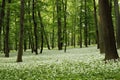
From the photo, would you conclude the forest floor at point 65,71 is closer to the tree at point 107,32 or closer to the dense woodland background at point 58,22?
the tree at point 107,32

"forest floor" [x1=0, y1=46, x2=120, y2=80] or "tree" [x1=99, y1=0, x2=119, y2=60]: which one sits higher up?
"tree" [x1=99, y1=0, x2=119, y2=60]

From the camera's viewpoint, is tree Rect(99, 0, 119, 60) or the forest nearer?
the forest

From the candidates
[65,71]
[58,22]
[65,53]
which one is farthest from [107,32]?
[58,22]

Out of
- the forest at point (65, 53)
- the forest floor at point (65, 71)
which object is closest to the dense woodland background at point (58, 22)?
the forest at point (65, 53)

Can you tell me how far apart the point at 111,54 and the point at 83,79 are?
788 centimetres

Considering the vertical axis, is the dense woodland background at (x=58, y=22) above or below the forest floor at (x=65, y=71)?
above

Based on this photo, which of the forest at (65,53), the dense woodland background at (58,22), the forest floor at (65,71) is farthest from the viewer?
the dense woodland background at (58,22)

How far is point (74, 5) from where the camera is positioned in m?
68.3

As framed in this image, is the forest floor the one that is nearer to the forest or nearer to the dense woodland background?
the forest

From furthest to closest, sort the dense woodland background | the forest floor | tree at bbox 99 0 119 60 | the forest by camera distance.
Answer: the dense woodland background < tree at bbox 99 0 119 60 < the forest < the forest floor

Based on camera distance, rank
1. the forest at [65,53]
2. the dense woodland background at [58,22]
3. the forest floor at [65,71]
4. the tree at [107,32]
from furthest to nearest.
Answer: the dense woodland background at [58,22] → the tree at [107,32] → the forest at [65,53] → the forest floor at [65,71]

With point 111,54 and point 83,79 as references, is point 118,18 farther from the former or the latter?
point 83,79

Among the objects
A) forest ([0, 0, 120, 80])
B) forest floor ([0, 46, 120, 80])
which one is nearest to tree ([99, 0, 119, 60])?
forest ([0, 0, 120, 80])

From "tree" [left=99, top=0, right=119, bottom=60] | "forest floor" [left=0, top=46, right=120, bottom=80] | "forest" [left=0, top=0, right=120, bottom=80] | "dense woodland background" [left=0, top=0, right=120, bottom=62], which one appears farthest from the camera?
"dense woodland background" [left=0, top=0, right=120, bottom=62]
